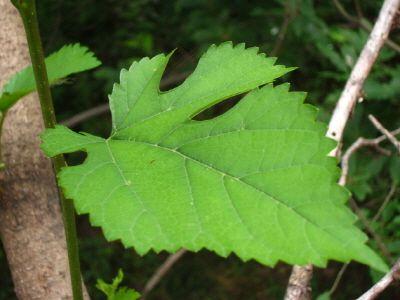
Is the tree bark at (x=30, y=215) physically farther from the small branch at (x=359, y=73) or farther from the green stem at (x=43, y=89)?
the small branch at (x=359, y=73)

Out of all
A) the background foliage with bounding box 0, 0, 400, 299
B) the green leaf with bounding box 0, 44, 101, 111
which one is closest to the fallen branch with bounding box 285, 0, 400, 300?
the green leaf with bounding box 0, 44, 101, 111

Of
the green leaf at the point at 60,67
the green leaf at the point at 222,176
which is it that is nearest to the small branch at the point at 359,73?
the green leaf at the point at 222,176

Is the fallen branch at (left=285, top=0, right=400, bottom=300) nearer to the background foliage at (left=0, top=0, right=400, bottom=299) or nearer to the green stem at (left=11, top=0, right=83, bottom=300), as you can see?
the green stem at (left=11, top=0, right=83, bottom=300)

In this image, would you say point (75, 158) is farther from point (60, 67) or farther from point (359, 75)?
point (359, 75)

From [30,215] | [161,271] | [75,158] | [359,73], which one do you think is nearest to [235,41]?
[75,158]

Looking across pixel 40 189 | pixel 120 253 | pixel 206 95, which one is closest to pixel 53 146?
pixel 206 95
